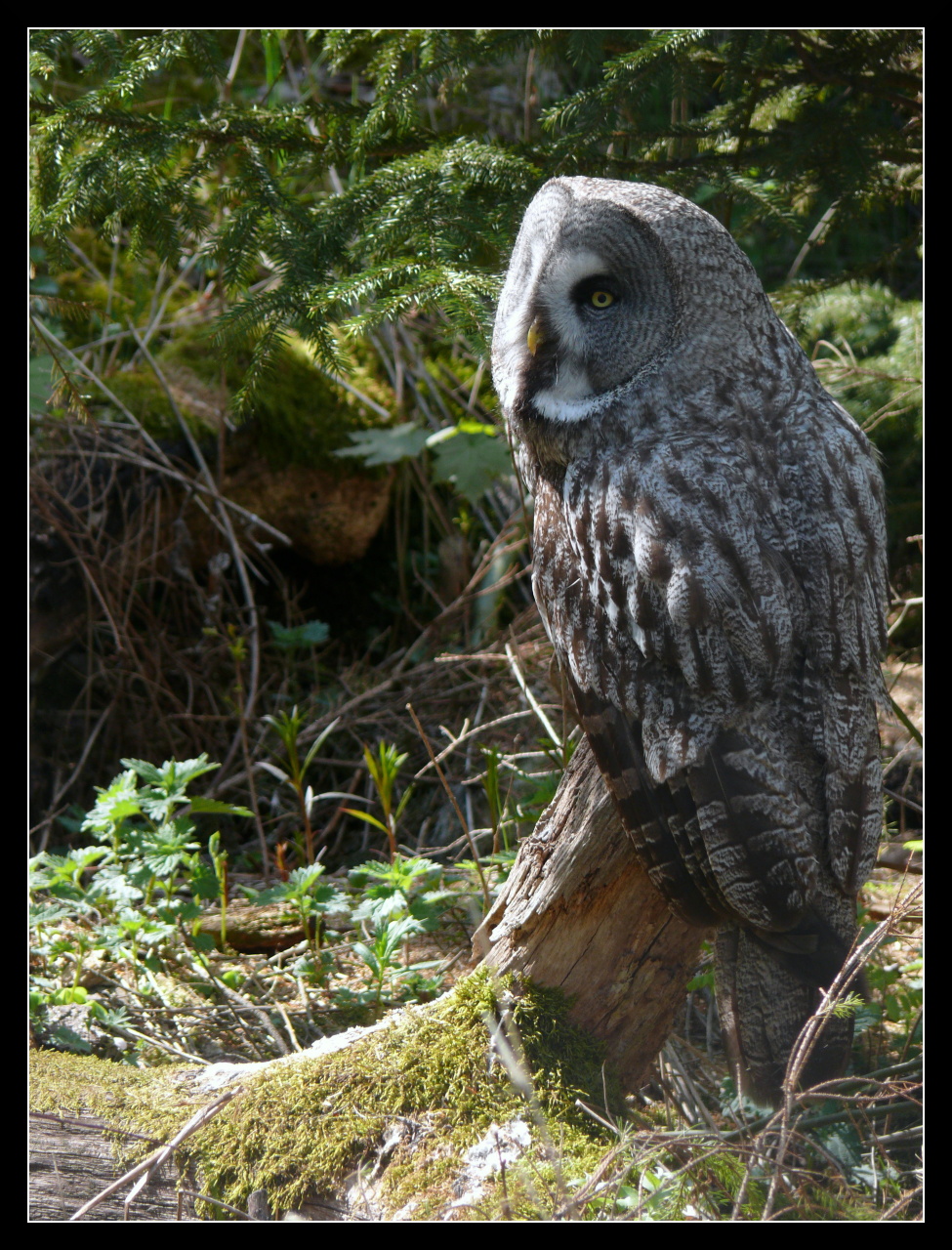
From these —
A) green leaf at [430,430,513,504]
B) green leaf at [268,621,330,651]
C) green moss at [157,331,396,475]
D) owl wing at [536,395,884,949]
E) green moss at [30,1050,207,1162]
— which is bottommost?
green moss at [30,1050,207,1162]

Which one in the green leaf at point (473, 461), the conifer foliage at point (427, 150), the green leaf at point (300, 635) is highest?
the conifer foliage at point (427, 150)

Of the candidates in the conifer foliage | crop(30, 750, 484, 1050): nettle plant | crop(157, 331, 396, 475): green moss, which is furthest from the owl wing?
crop(157, 331, 396, 475): green moss


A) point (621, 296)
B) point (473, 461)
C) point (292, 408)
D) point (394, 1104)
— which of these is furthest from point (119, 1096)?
point (292, 408)

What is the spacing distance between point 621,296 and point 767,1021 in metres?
1.24

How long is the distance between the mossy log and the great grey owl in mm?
148

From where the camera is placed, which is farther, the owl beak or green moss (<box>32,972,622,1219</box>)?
the owl beak

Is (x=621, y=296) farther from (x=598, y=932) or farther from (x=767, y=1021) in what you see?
(x=767, y=1021)

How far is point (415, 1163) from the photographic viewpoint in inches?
60.8

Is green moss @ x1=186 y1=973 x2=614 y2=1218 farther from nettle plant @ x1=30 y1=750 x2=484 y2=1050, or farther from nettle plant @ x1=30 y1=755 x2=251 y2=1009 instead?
nettle plant @ x1=30 y1=755 x2=251 y2=1009

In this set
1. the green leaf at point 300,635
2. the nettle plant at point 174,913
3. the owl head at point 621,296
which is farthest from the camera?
the green leaf at point 300,635

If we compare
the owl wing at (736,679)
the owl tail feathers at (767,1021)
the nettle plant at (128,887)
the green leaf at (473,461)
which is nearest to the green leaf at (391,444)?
the green leaf at (473,461)

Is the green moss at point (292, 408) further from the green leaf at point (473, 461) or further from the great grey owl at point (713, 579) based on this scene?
the great grey owl at point (713, 579)

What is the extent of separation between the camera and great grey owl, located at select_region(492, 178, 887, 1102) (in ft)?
5.08

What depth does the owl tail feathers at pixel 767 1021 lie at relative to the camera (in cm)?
163
